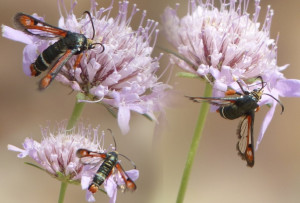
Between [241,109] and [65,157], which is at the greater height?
[241,109]

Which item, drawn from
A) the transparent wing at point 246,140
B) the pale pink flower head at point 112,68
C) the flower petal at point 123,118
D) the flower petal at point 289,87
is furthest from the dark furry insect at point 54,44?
the flower petal at point 289,87

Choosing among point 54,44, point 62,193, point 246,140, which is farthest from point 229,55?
point 62,193

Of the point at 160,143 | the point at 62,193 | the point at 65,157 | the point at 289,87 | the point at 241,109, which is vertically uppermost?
the point at 289,87

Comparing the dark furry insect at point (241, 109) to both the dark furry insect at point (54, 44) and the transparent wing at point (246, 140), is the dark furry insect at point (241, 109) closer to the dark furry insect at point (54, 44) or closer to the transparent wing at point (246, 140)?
the transparent wing at point (246, 140)

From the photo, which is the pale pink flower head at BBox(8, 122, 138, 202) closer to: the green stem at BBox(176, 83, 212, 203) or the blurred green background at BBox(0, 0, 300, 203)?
the green stem at BBox(176, 83, 212, 203)

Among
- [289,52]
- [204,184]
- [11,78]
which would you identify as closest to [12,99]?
[11,78]

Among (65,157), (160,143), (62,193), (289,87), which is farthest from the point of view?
(160,143)

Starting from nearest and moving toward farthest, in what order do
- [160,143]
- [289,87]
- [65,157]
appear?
1. [65,157]
2. [289,87]
3. [160,143]

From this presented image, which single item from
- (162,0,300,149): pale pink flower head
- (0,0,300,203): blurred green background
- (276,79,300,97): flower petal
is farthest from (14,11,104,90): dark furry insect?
(0,0,300,203): blurred green background

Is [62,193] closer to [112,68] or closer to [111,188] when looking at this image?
[111,188]
